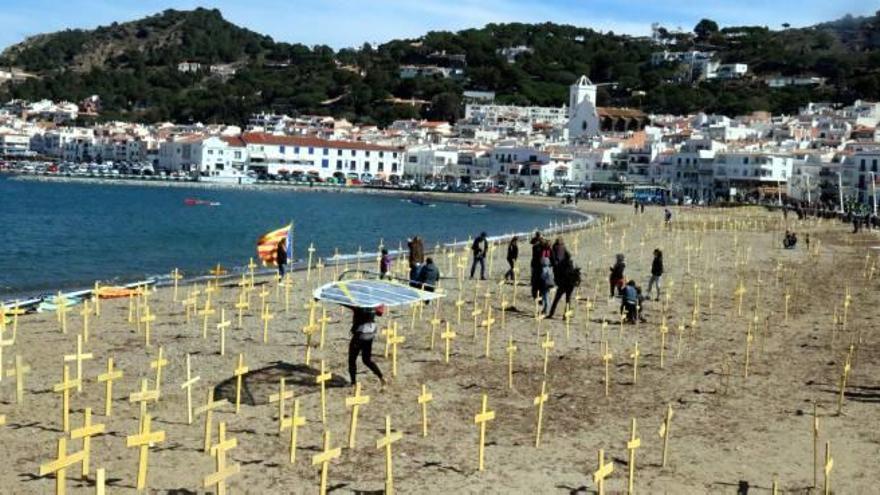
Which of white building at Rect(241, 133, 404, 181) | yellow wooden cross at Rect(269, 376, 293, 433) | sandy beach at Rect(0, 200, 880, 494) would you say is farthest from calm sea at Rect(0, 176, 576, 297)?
white building at Rect(241, 133, 404, 181)

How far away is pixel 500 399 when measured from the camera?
12.2 meters

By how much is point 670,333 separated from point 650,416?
572 cm

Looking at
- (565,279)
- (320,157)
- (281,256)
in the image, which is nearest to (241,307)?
(565,279)

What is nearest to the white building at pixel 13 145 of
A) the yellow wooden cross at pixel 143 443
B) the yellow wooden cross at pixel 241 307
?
the yellow wooden cross at pixel 241 307

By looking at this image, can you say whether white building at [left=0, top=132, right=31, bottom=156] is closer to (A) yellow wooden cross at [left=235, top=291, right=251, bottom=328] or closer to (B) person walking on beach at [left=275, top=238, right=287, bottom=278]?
(B) person walking on beach at [left=275, top=238, right=287, bottom=278]

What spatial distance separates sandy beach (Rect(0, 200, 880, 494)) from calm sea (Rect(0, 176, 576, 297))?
12343 mm

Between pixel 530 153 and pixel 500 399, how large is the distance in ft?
343

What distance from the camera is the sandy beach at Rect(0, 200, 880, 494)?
9.41 m

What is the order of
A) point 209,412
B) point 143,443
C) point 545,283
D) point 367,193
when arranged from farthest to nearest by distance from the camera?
point 367,193 → point 545,283 → point 209,412 → point 143,443

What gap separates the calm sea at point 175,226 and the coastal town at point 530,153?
1908cm

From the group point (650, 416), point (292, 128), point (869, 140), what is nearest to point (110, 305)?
point (650, 416)

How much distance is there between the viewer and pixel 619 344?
16031mm

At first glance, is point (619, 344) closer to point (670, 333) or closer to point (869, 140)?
point (670, 333)

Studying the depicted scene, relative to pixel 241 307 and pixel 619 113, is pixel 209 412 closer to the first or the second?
pixel 241 307
